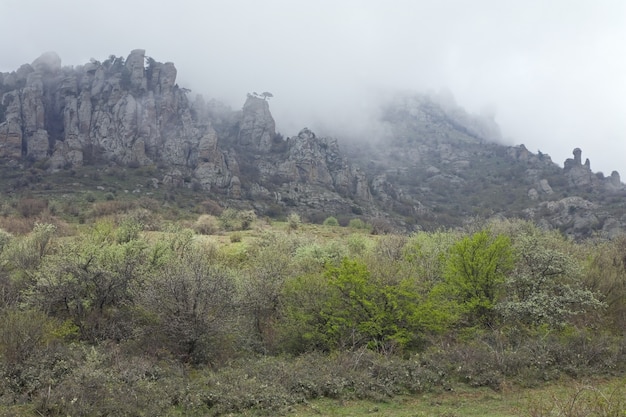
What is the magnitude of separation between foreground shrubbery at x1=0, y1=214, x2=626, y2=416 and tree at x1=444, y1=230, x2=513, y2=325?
0.25 ft

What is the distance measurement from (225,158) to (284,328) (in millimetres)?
124701

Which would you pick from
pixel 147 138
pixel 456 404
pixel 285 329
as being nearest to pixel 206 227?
→ pixel 285 329

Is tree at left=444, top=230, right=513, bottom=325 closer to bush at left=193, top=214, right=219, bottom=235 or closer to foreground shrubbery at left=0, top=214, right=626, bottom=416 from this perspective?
foreground shrubbery at left=0, top=214, right=626, bottom=416

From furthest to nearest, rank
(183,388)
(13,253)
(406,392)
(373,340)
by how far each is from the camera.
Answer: (13,253), (373,340), (406,392), (183,388)

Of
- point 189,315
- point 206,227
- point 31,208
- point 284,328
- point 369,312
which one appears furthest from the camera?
point 31,208

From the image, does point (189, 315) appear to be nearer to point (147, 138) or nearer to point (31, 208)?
point (31, 208)

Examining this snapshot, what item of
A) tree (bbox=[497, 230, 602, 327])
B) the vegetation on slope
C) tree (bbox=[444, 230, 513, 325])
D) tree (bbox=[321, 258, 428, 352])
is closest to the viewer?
the vegetation on slope

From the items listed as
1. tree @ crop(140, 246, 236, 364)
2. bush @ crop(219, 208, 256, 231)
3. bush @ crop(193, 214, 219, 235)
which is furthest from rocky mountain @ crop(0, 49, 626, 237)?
tree @ crop(140, 246, 236, 364)

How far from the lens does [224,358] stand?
1936 cm

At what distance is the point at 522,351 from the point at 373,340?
20.0 feet

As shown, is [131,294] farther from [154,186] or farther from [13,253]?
[154,186]

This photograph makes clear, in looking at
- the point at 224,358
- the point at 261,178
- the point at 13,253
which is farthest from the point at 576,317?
the point at 261,178

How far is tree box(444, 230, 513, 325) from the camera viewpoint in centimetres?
2347

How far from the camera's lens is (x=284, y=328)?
21328 mm
